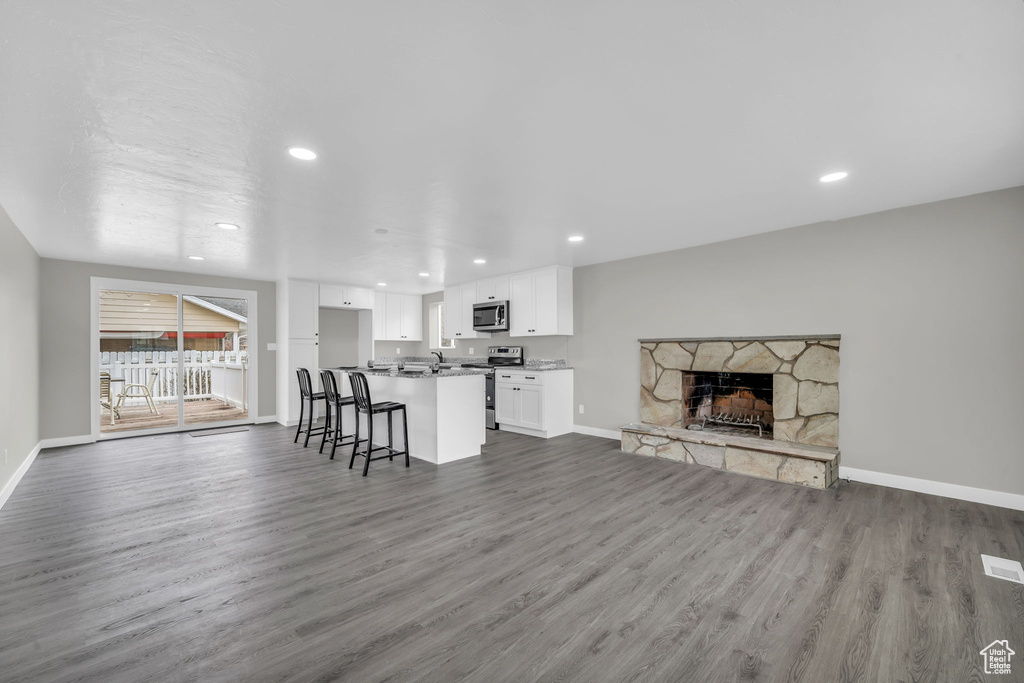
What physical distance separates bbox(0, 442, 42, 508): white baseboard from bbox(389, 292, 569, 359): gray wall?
4.70m

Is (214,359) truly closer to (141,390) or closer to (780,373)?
(141,390)

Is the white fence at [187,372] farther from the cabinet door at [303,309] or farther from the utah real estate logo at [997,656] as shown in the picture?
the utah real estate logo at [997,656]

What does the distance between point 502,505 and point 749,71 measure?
311cm

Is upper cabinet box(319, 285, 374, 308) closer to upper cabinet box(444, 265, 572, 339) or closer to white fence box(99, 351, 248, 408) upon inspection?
white fence box(99, 351, 248, 408)

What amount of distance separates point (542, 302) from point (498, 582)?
14.3 ft

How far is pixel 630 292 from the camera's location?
18.4ft

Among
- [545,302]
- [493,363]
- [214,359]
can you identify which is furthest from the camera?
[493,363]

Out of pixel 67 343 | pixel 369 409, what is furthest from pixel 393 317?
pixel 67 343

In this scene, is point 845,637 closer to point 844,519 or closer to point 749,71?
point 844,519

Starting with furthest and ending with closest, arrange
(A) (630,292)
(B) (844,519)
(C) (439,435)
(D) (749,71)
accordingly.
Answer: (A) (630,292), (C) (439,435), (B) (844,519), (D) (749,71)

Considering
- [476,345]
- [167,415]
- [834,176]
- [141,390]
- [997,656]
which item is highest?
[834,176]

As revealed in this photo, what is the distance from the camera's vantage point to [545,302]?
616 centimetres

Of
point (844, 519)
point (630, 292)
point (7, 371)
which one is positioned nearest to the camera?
point (844, 519)

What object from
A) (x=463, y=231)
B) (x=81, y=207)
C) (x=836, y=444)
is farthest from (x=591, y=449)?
(x=81, y=207)
